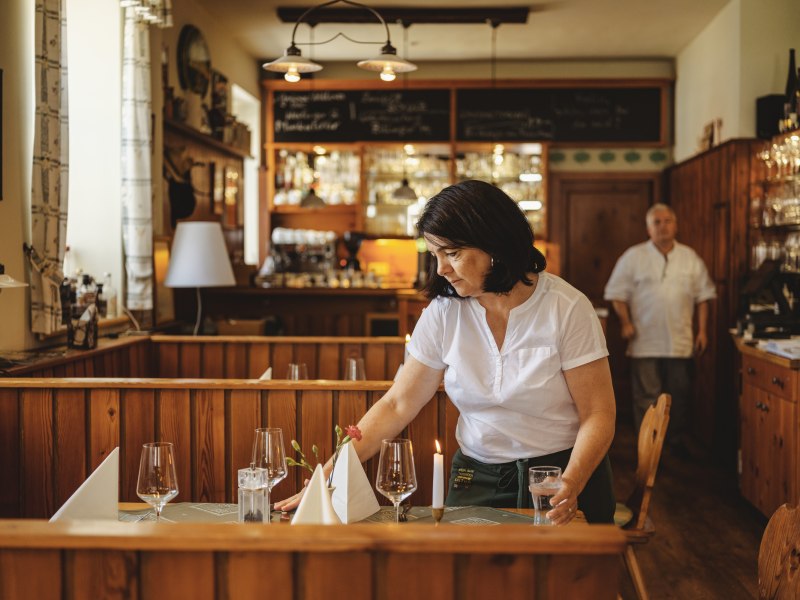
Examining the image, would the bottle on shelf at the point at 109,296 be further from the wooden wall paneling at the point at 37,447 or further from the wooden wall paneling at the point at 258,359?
the wooden wall paneling at the point at 37,447

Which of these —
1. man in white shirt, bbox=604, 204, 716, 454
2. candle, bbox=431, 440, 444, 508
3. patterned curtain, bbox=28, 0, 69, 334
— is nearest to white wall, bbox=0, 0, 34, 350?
patterned curtain, bbox=28, 0, 69, 334

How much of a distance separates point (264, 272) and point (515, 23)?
3.36 metres

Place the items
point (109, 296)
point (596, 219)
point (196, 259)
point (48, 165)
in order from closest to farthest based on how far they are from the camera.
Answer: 1. point (48, 165)
2. point (109, 296)
3. point (196, 259)
4. point (596, 219)

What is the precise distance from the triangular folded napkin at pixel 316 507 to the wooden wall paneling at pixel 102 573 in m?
0.51

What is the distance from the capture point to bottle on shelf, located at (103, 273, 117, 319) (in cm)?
516

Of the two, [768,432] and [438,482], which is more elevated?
[438,482]

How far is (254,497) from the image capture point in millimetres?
1917

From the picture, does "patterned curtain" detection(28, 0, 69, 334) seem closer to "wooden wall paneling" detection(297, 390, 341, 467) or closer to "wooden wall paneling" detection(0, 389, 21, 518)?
"wooden wall paneling" detection(0, 389, 21, 518)

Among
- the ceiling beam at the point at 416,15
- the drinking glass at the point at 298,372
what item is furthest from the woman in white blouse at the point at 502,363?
the ceiling beam at the point at 416,15

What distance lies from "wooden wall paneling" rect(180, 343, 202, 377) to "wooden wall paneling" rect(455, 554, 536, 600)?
148 inches

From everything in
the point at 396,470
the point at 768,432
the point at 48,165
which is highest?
the point at 48,165

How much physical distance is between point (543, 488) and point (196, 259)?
12.9 ft

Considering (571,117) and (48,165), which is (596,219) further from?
(48,165)

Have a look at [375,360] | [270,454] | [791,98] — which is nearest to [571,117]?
[791,98]
